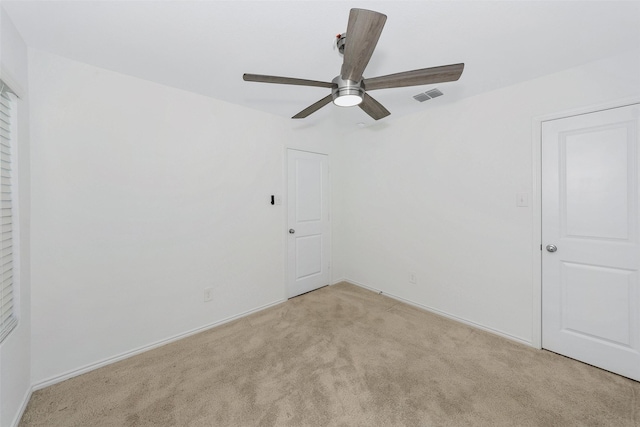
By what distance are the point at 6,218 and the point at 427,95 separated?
3431 millimetres

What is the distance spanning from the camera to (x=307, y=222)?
3.47 metres

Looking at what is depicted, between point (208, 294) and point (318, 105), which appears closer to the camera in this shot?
point (318, 105)

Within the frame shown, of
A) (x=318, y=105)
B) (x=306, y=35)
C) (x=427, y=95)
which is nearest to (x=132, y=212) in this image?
(x=318, y=105)

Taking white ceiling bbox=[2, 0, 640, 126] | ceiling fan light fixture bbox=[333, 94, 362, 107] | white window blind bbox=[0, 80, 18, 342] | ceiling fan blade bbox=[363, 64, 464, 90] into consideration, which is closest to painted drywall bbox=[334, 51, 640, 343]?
white ceiling bbox=[2, 0, 640, 126]

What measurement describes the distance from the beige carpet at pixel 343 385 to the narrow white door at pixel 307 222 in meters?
1.06

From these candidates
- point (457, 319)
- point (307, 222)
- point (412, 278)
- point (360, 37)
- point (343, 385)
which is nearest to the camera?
point (360, 37)

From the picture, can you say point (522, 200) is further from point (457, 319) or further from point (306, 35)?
point (306, 35)

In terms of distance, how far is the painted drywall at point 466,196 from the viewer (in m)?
2.11

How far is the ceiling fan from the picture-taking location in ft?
3.45

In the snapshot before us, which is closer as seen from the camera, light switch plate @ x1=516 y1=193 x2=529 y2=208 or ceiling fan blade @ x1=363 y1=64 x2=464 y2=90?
ceiling fan blade @ x1=363 y1=64 x2=464 y2=90

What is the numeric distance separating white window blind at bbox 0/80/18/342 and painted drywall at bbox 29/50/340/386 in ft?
0.65

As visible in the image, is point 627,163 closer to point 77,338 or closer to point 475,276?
point 475,276

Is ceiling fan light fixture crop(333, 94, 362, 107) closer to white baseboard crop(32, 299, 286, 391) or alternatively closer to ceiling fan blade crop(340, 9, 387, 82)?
ceiling fan blade crop(340, 9, 387, 82)

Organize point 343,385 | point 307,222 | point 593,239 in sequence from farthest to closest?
point 307,222 < point 593,239 < point 343,385
